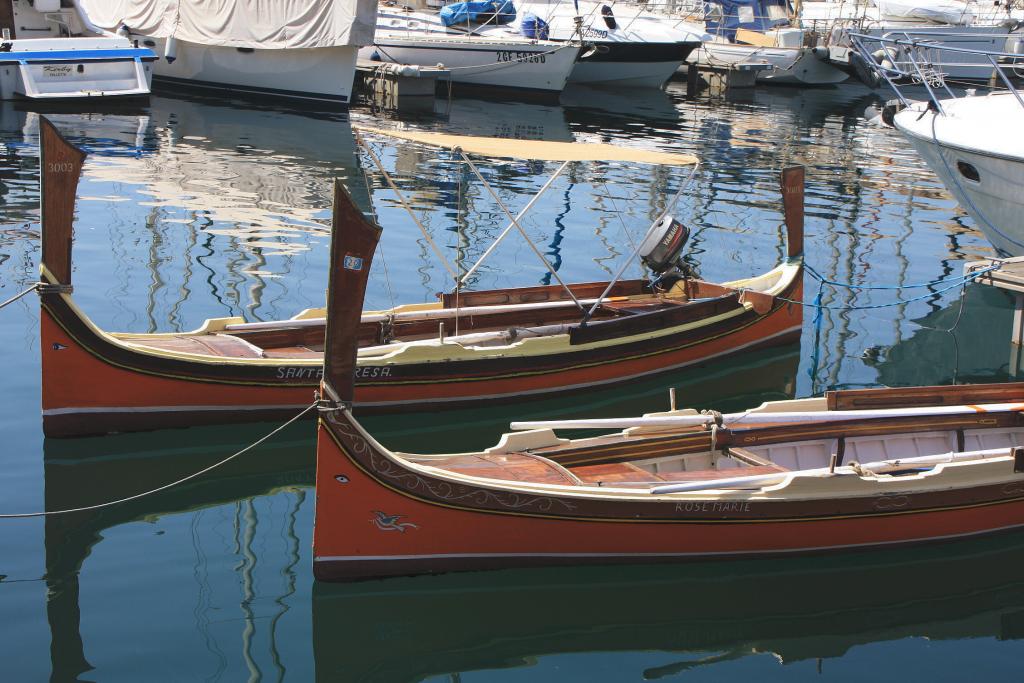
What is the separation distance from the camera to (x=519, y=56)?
4050 centimetres

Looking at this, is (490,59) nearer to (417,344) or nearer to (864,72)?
(864,72)

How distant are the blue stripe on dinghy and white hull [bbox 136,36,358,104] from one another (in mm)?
5352

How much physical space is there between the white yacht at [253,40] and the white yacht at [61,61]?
1.44m

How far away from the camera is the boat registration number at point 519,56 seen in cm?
4025

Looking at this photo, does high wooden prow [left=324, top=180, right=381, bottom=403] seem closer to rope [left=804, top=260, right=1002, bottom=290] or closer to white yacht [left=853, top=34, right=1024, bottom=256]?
rope [left=804, top=260, right=1002, bottom=290]

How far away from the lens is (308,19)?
3453 cm

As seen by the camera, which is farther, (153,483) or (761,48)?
(761,48)

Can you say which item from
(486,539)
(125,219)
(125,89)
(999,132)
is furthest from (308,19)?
(486,539)

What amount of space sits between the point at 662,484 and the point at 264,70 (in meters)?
30.9

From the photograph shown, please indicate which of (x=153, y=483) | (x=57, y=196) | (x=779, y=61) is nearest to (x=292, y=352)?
(x=153, y=483)

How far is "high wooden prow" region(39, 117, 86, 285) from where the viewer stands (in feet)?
32.9

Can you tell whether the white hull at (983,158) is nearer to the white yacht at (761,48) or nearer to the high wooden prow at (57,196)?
the high wooden prow at (57,196)

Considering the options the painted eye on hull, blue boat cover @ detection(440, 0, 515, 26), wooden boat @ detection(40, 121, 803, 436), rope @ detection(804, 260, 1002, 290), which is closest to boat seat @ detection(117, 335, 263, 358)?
wooden boat @ detection(40, 121, 803, 436)

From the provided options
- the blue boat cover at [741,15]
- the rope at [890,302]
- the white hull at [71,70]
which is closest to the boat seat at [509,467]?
the rope at [890,302]
